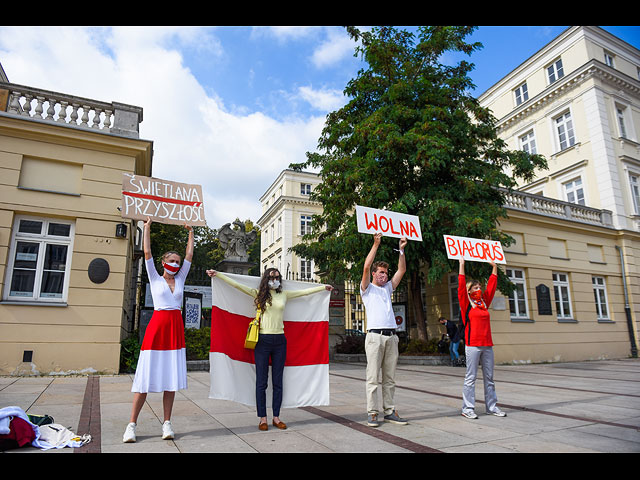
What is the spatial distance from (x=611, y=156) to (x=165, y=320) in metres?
23.7

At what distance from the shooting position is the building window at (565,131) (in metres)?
22.9

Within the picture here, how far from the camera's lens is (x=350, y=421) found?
5.30 m

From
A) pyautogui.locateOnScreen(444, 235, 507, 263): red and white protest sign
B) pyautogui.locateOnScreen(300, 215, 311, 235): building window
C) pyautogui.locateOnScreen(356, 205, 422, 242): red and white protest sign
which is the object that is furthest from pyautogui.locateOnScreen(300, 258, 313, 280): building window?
pyautogui.locateOnScreen(356, 205, 422, 242): red and white protest sign

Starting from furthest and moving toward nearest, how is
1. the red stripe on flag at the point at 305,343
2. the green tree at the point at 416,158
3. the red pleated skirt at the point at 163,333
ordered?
the green tree at the point at 416,158 < the red stripe on flag at the point at 305,343 < the red pleated skirt at the point at 163,333

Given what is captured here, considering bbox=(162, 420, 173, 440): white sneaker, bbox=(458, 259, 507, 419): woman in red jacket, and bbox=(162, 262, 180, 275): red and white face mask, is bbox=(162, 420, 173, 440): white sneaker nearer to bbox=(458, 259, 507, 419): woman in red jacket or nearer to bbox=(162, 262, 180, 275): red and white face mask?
bbox=(162, 262, 180, 275): red and white face mask

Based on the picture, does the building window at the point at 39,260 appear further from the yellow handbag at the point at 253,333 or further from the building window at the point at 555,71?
the building window at the point at 555,71

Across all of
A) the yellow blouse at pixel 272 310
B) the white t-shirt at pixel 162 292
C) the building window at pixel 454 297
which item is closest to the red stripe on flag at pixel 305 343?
the yellow blouse at pixel 272 310

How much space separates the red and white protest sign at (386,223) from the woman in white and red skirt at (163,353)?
8.86 feet

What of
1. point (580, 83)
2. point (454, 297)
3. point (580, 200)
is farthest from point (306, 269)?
point (580, 83)

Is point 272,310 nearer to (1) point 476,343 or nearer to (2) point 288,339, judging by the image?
(2) point 288,339

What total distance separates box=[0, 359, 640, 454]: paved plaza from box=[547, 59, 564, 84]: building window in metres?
21.2

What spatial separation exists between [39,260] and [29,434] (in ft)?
24.8

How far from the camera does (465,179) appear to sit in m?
13.2

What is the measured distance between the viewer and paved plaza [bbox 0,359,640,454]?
409 cm
